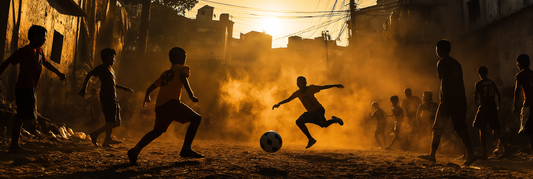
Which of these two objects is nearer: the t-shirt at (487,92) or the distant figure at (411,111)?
the t-shirt at (487,92)

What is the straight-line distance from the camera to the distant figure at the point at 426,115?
27.1 ft

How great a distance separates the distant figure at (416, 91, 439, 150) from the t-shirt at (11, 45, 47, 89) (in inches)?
317

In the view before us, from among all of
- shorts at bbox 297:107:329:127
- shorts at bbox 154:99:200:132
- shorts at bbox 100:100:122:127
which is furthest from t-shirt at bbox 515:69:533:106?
shorts at bbox 100:100:122:127

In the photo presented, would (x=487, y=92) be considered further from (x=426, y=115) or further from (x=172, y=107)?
(x=172, y=107)

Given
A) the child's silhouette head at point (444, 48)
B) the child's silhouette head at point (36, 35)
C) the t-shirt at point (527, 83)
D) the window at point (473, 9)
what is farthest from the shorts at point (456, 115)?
the window at point (473, 9)

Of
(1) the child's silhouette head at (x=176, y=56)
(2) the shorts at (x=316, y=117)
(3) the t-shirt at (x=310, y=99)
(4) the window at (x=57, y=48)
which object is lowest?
(2) the shorts at (x=316, y=117)

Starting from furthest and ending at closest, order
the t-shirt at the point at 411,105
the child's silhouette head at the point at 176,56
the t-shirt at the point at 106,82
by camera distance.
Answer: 1. the t-shirt at the point at 411,105
2. the t-shirt at the point at 106,82
3. the child's silhouette head at the point at 176,56

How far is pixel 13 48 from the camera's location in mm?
7020

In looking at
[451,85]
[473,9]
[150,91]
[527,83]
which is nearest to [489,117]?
[527,83]

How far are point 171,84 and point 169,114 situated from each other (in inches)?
16.0

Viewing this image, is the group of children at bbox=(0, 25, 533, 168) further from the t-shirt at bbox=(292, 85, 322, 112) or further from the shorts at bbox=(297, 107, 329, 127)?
the t-shirt at bbox=(292, 85, 322, 112)

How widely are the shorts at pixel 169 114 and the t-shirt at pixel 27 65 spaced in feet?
6.91

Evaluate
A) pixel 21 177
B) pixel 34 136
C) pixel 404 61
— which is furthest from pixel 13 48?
pixel 404 61

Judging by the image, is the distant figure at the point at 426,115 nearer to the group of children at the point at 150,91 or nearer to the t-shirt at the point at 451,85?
the t-shirt at the point at 451,85
